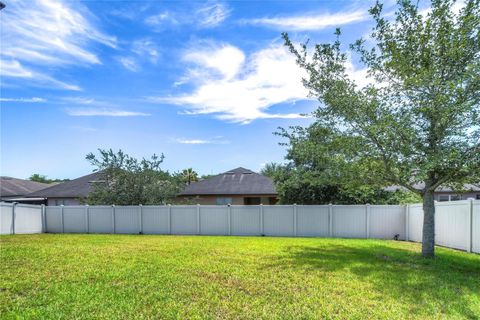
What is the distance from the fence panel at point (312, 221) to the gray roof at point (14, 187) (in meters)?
26.8

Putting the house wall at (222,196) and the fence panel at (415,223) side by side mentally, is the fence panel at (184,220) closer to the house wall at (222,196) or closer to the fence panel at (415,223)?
the house wall at (222,196)

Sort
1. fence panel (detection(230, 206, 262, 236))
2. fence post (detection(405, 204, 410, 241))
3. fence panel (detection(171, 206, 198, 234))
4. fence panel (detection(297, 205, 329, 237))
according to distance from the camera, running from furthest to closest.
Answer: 1. fence panel (detection(171, 206, 198, 234))
2. fence panel (detection(230, 206, 262, 236))
3. fence panel (detection(297, 205, 329, 237))
4. fence post (detection(405, 204, 410, 241))

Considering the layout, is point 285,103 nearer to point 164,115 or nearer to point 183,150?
point 164,115

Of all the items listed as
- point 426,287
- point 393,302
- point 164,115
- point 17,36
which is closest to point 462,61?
point 426,287

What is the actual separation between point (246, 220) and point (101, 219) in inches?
310

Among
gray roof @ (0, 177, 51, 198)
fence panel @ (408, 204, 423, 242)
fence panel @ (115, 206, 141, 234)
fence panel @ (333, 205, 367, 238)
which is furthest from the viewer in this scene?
gray roof @ (0, 177, 51, 198)

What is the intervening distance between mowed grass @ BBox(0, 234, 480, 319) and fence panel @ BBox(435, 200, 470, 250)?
105cm

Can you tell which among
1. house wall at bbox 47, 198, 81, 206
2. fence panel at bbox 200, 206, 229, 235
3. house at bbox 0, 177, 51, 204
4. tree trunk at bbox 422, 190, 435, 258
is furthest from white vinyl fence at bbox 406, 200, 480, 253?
house at bbox 0, 177, 51, 204

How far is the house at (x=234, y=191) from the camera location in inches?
982

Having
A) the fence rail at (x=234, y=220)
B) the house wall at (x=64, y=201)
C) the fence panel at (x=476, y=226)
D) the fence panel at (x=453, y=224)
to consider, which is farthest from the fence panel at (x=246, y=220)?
the house wall at (x=64, y=201)

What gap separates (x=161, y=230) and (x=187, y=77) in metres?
8.03

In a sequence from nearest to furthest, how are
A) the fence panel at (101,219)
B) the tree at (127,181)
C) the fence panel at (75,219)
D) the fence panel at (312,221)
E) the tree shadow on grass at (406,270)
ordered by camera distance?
the tree shadow on grass at (406,270), the fence panel at (312,221), the fence panel at (101,219), the fence panel at (75,219), the tree at (127,181)

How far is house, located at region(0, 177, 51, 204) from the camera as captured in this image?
30312 millimetres

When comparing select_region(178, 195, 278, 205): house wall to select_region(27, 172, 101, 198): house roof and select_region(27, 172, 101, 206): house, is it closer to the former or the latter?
select_region(27, 172, 101, 198): house roof
